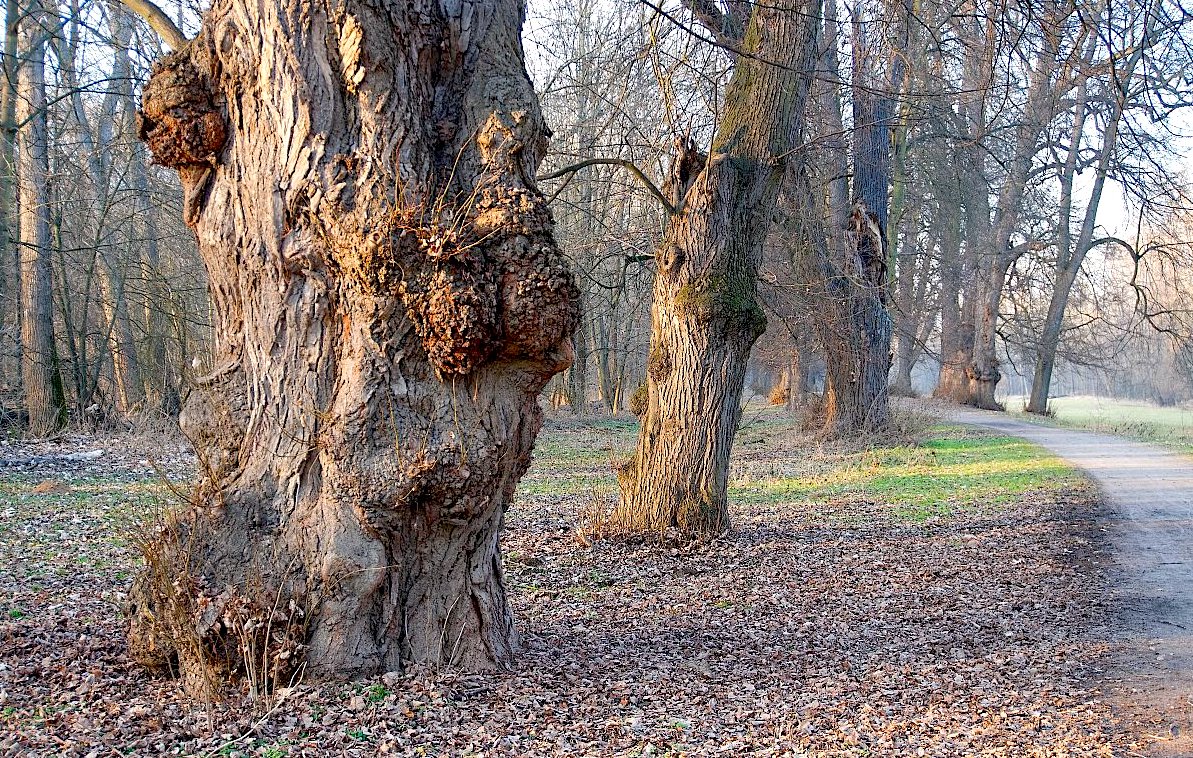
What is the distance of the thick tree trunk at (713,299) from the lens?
8.71 metres

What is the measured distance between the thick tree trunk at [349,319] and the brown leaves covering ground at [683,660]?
16.0 inches

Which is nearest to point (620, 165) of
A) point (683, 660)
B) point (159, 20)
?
point (159, 20)

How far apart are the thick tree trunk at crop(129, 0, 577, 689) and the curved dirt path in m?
3.58

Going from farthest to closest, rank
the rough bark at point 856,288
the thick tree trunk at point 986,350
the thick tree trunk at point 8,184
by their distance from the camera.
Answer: the thick tree trunk at point 986,350
the rough bark at point 856,288
the thick tree trunk at point 8,184

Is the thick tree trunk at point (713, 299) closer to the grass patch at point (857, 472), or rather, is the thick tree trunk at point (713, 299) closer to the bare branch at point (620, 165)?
the bare branch at point (620, 165)

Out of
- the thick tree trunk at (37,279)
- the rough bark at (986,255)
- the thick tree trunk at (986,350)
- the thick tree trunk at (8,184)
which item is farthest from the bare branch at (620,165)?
the thick tree trunk at (986,350)

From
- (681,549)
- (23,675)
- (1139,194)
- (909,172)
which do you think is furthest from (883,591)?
(909,172)

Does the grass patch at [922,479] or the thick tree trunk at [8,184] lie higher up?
the thick tree trunk at [8,184]

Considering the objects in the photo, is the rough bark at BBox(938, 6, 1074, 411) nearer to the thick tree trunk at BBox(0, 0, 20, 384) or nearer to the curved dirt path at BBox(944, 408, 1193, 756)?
the curved dirt path at BBox(944, 408, 1193, 756)

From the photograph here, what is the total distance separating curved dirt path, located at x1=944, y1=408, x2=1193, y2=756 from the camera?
4.92 metres

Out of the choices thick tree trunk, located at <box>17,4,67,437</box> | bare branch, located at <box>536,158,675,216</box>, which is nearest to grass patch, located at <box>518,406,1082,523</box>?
bare branch, located at <box>536,158,675,216</box>

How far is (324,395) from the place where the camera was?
4.62 metres

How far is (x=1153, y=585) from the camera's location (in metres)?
7.60

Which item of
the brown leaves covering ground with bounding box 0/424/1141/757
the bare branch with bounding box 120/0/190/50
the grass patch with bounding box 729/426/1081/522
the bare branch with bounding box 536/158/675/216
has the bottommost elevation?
the brown leaves covering ground with bounding box 0/424/1141/757
